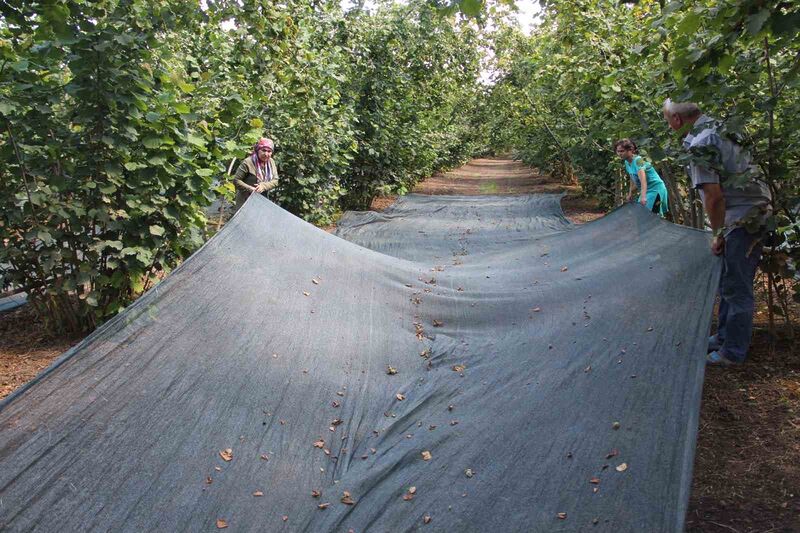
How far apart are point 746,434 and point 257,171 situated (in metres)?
6.00

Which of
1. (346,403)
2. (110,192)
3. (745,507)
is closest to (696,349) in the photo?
(745,507)

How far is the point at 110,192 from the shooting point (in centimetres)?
470

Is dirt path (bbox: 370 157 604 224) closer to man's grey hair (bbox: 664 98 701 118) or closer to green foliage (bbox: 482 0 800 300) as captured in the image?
green foliage (bbox: 482 0 800 300)

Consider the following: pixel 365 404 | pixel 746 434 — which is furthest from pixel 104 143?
pixel 746 434

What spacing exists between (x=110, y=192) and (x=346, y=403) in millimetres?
2417

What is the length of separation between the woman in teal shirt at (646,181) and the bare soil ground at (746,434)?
1977 millimetres

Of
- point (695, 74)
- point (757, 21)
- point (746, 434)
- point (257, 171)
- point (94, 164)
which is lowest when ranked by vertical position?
point (746, 434)

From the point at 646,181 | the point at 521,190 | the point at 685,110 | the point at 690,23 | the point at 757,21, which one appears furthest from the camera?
the point at 521,190

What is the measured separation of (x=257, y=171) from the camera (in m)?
7.96

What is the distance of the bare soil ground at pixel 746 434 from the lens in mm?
2691

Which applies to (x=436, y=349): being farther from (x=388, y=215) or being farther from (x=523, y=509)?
(x=388, y=215)

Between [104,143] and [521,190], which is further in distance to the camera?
[521,190]

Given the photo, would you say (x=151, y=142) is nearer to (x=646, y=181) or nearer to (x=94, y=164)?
(x=94, y=164)

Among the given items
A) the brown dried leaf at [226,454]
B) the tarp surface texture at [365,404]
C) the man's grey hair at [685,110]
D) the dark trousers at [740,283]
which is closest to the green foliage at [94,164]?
the tarp surface texture at [365,404]
